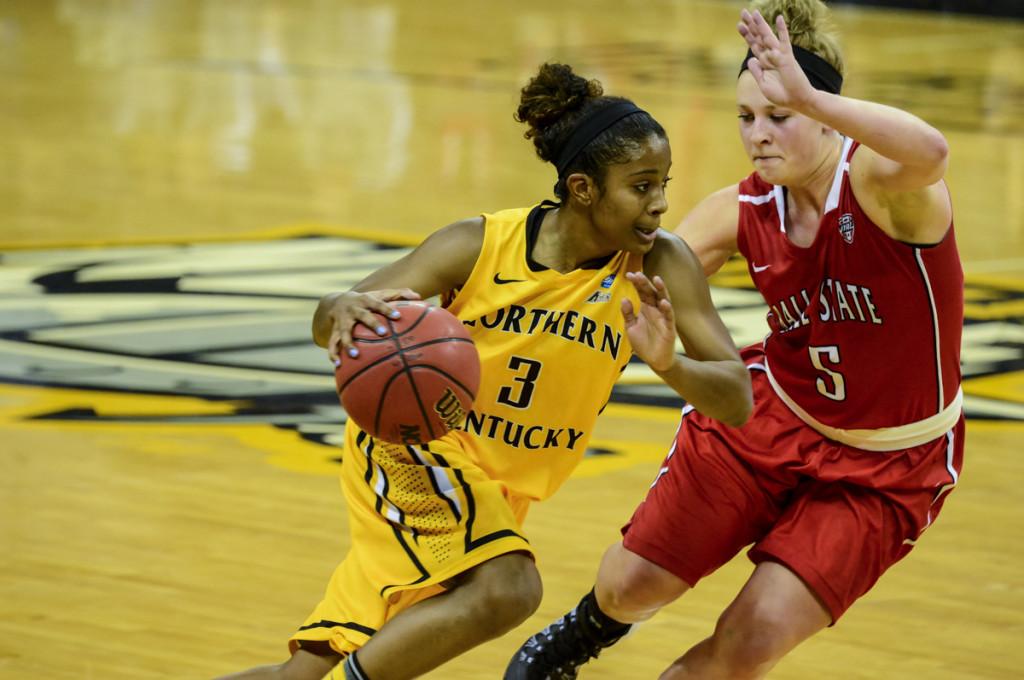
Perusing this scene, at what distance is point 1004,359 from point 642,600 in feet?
13.0

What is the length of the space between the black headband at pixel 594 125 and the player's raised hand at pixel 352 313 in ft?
1.50

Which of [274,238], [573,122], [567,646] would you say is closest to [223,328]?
[274,238]

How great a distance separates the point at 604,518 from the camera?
5.25 m

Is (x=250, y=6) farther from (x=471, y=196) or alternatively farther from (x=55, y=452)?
(x=55, y=452)

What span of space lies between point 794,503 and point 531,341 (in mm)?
736

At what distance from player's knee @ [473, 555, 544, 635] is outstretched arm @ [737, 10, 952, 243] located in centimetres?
111

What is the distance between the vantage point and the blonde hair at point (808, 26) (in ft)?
11.6

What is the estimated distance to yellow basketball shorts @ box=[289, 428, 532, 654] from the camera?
331cm

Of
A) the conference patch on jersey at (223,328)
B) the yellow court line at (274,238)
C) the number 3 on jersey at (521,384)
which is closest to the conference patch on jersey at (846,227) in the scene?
the number 3 on jersey at (521,384)

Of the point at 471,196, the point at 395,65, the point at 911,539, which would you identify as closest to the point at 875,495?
the point at 911,539

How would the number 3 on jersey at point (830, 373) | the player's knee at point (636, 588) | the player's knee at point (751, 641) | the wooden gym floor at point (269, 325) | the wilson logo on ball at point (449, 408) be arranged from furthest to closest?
the wooden gym floor at point (269, 325) → the player's knee at point (636, 588) → the number 3 on jersey at point (830, 373) → the player's knee at point (751, 641) → the wilson logo on ball at point (449, 408)

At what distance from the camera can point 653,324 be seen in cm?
304

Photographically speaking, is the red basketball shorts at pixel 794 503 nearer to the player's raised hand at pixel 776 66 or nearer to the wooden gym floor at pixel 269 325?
the wooden gym floor at pixel 269 325

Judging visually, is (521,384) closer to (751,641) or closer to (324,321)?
(324,321)
